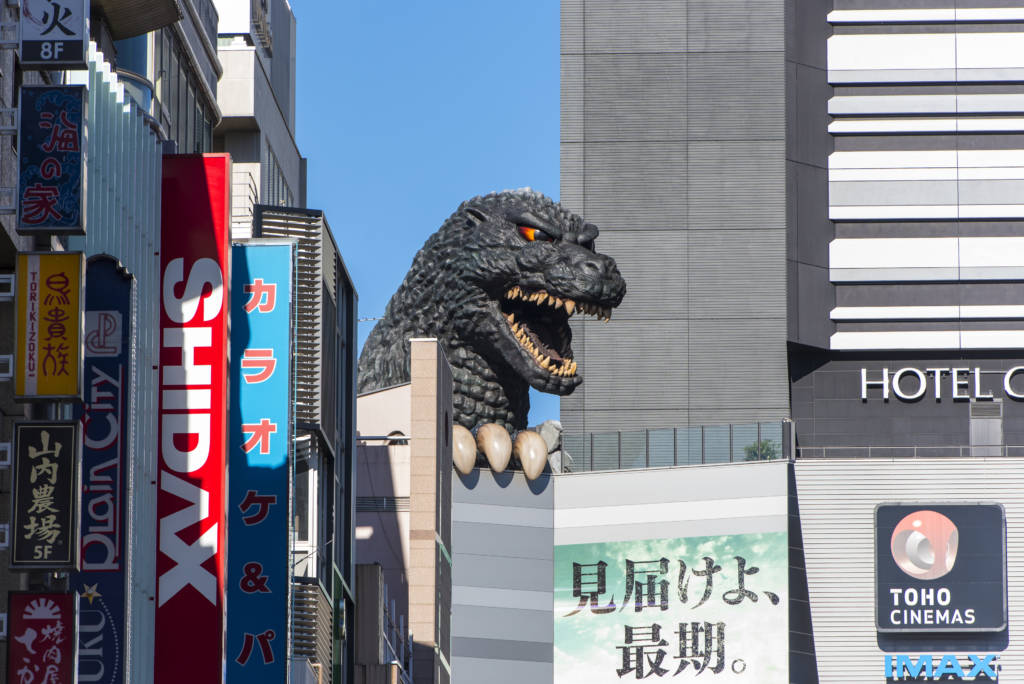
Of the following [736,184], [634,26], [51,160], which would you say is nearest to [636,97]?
[634,26]

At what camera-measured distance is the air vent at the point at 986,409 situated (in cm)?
7175

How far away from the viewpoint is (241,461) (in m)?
27.0

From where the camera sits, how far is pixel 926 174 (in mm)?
74250

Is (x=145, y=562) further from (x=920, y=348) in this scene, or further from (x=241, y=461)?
(x=920, y=348)

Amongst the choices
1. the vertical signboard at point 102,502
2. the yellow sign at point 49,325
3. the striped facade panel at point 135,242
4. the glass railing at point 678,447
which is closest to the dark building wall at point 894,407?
the glass railing at point 678,447

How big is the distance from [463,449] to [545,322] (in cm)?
528

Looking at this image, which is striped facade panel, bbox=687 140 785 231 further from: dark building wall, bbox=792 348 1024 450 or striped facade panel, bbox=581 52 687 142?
dark building wall, bbox=792 348 1024 450

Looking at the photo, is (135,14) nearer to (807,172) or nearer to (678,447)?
(678,447)

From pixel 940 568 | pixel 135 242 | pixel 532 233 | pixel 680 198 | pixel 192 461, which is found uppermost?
pixel 680 198

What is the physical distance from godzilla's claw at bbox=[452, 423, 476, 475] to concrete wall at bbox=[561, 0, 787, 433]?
59.4 ft

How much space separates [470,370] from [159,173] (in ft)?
73.9

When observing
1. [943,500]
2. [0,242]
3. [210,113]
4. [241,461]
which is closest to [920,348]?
[943,500]

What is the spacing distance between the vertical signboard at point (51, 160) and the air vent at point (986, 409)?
54.9m

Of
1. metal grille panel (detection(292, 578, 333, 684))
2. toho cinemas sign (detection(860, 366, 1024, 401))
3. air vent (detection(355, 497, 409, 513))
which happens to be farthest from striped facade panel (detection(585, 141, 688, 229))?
metal grille panel (detection(292, 578, 333, 684))
